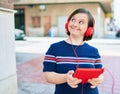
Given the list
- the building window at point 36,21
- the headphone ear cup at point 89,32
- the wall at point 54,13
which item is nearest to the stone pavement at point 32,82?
the headphone ear cup at point 89,32

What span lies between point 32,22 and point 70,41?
30818 mm

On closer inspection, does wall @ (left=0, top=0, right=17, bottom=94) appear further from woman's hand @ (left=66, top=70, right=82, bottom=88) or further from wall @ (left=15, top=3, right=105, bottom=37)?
wall @ (left=15, top=3, right=105, bottom=37)

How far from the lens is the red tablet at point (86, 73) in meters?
1.85

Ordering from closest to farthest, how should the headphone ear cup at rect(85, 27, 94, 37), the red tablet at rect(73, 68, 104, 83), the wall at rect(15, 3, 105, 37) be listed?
the red tablet at rect(73, 68, 104, 83) → the headphone ear cup at rect(85, 27, 94, 37) → the wall at rect(15, 3, 105, 37)

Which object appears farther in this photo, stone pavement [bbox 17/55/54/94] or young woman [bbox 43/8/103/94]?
stone pavement [bbox 17/55/54/94]

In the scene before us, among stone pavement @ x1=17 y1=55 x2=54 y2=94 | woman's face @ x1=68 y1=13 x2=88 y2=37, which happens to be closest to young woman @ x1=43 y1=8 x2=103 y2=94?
woman's face @ x1=68 y1=13 x2=88 y2=37

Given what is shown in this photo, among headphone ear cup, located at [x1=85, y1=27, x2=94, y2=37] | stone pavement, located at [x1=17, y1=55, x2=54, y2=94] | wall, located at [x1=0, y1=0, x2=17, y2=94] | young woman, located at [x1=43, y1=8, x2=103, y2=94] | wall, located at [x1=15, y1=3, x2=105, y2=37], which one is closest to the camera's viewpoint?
young woman, located at [x1=43, y1=8, x2=103, y2=94]

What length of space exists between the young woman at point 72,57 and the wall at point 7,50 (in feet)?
8.44

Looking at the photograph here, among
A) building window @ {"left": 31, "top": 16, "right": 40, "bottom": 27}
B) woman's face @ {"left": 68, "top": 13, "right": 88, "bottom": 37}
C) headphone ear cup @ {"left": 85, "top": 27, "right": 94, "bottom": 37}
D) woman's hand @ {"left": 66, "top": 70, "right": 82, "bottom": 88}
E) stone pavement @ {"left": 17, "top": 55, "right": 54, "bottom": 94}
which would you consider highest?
woman's face @ {"left": 68, "top": 13, "right": 88, "bottom": 37}

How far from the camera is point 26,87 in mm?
6188

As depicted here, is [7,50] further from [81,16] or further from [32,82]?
[81,16]

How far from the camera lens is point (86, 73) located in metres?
1.88

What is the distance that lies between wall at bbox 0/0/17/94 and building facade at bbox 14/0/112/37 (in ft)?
83.3

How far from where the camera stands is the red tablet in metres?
1.85
